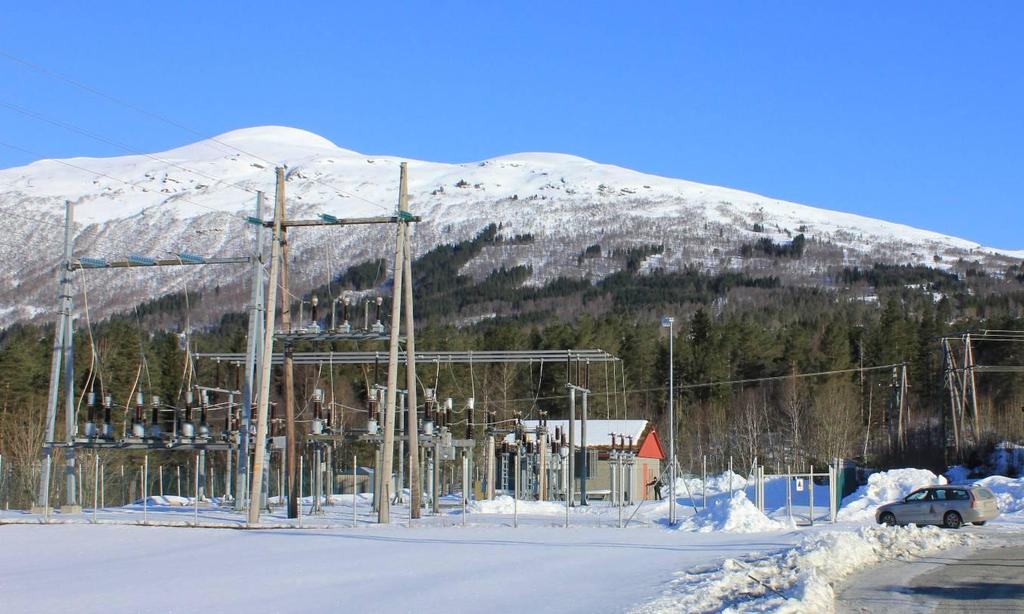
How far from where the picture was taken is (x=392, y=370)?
3516 centimetres

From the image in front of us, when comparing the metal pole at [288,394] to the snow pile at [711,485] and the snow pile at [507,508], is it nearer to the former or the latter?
the snow pile at [507,508]

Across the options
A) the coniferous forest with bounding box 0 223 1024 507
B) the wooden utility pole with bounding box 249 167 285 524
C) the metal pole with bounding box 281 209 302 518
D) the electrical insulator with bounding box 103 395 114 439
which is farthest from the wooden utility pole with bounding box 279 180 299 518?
the coniferous forest with bounding box 0 223 1024 507

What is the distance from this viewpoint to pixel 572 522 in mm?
40438

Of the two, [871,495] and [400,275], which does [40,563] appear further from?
[871,495]

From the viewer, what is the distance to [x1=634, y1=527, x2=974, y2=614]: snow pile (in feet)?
59.4

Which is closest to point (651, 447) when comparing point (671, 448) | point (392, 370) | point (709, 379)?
point (709, 379)

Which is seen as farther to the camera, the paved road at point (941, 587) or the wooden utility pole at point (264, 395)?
the wooden utility pole at point (264, 395)

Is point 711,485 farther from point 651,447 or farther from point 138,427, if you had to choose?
point 138,427

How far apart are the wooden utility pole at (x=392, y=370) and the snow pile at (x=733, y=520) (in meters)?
9.13

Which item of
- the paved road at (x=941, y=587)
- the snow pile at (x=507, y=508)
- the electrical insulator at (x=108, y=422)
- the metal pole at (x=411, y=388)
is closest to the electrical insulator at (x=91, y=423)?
the electrical insulator at (x=108, y=422)

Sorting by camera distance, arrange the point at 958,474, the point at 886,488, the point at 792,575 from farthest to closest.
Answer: the point at 958,474, the point at 886,488, the point at 792,575

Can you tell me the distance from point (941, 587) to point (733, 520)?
49.6ft

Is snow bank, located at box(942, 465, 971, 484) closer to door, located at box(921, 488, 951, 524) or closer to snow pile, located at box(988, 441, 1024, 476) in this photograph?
snow pile, located at box(988, 441, 1024, 476)

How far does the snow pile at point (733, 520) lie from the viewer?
117ft
